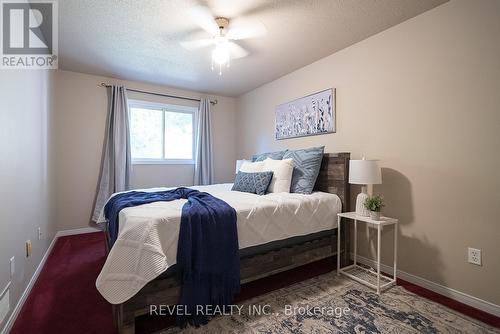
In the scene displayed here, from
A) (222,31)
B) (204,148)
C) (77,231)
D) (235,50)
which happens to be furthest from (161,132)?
(222,31)

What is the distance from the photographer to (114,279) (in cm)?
133

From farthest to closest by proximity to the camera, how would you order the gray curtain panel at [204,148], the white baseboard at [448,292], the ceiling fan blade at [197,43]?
1. the gray curtain panel at [204,148]
2. the ceiling fan blade at [197,43]
3. the white baseboard at [448,292]

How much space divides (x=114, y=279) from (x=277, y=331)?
104 centimetres

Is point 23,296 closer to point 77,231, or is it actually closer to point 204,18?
point 77,231

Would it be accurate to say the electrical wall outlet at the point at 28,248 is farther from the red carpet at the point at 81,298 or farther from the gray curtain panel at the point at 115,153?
the gray curtain panel at the point at 115,153

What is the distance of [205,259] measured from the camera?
1570mm

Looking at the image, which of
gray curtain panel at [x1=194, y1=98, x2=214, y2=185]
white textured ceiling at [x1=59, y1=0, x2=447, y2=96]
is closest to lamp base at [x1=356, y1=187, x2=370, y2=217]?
white textured ceiling at [x1=59, y1=0, x2=447, y2=96]

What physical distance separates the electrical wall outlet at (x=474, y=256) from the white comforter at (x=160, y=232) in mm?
1148

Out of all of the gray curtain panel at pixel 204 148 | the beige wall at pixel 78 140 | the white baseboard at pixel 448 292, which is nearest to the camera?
the white baseboard at pixel 448 292

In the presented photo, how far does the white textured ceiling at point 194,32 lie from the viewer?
79.2 inches

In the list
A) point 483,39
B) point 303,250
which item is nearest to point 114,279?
point 303,250

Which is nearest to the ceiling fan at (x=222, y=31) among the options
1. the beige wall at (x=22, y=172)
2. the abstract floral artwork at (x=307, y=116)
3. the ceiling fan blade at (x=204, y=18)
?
the ceiling fan blade at (x=204, y=18)

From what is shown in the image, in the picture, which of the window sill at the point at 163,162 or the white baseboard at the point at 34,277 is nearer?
the white baseboard at the point at 34,277

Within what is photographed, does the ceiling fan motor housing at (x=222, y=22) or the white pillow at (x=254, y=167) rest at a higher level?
the ceiling fan motor housing at (x=222, y=22)
